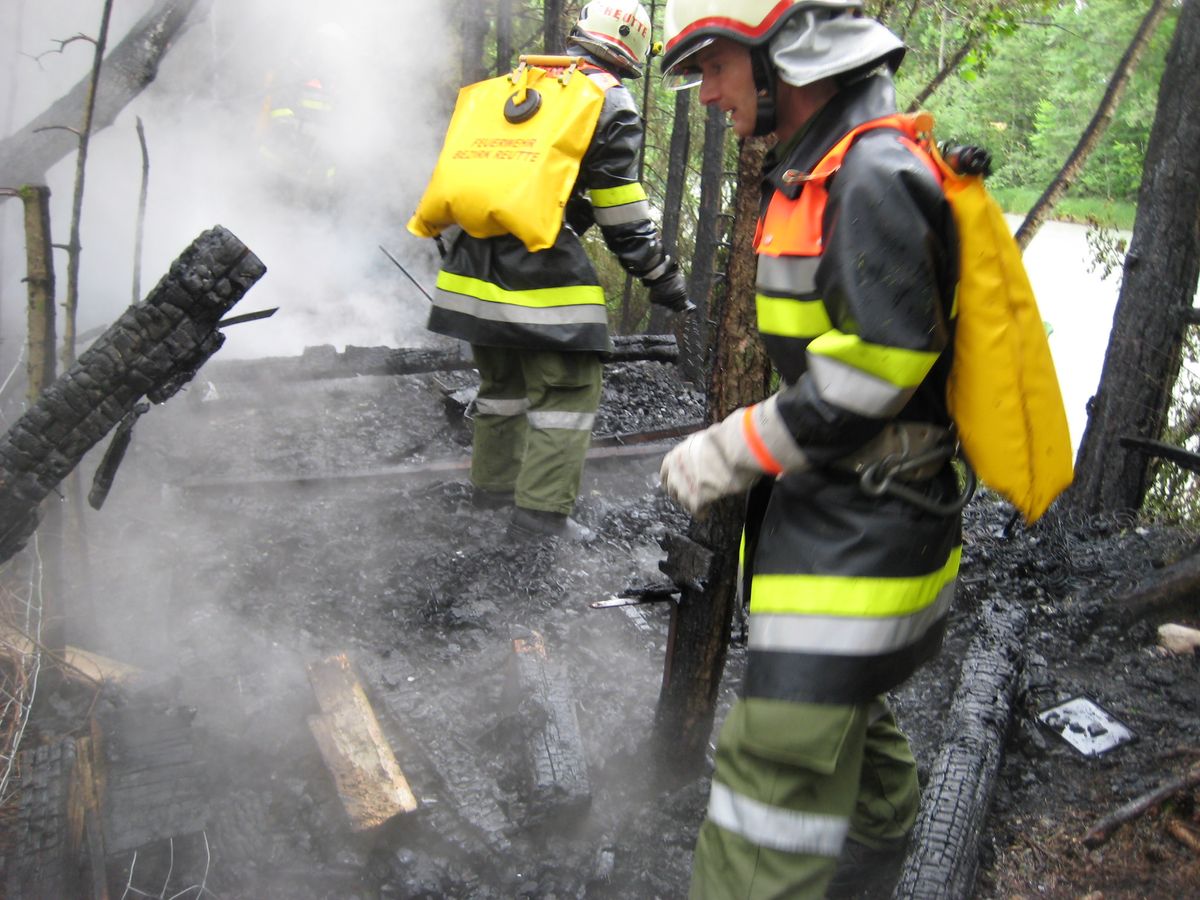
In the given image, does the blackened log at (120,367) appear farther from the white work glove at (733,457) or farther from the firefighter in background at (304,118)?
the firefighter in background at (304,118)

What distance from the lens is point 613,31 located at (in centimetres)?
378

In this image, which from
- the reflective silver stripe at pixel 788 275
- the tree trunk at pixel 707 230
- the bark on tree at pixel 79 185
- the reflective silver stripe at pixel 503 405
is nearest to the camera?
the reflective silver stripe at pixel 788 275

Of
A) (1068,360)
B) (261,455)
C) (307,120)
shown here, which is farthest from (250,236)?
(1068,360)

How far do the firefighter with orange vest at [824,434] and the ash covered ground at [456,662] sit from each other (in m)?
0.84

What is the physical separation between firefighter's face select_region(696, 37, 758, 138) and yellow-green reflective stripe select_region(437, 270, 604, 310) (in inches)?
74.9

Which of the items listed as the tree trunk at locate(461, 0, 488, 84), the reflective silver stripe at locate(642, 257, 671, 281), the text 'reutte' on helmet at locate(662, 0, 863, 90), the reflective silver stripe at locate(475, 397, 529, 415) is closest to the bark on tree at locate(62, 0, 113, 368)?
the text 'reutte' on helmet at locate(662, 0, 863, 90)

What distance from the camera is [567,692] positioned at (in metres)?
2.98

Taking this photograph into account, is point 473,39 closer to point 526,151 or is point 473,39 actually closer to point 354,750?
point 526,151

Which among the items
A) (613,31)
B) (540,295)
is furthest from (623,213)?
(613,31)

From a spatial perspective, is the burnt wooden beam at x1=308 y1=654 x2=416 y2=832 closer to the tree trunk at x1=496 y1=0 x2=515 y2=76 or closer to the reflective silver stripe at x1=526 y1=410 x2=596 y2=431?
the reflective silver stripe at x1=526 y1=410 x2=596 y2=431

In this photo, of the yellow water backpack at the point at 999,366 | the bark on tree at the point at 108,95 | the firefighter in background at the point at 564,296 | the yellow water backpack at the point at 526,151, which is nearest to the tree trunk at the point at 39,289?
the yellow water backpack at the point at 526,151

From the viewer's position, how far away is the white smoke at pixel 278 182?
7.83m

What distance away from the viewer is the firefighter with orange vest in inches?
61.6

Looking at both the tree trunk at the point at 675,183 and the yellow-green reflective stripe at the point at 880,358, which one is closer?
the yellow-green reflective stripe at the point at 880,358
